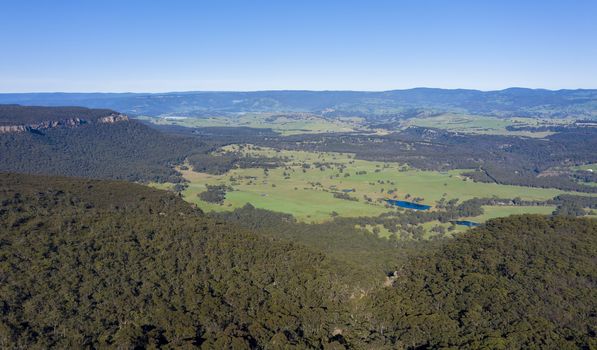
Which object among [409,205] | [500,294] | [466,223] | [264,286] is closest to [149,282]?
[264,286]

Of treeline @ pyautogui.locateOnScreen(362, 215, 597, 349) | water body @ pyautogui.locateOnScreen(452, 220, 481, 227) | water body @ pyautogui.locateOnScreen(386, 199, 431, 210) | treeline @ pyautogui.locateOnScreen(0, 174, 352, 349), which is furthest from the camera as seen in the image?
water body @ pyautogui.locateOnScreen(386, 199, 431, 210)

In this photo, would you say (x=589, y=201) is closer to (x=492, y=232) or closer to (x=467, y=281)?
(x=492, y=232)

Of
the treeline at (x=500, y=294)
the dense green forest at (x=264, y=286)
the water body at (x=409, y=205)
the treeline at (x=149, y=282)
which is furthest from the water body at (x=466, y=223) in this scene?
the treeline at (x=149, y=282)

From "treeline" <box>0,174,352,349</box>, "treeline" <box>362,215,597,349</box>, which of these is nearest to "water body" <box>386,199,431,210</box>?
"treeline" <box>362,215,597,349</box>

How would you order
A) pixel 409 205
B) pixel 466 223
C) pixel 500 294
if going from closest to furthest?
1. pixel 500 294
2. pixel 466 223
3. pixel 409 205

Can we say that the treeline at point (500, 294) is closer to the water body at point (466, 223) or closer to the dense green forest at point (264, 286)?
the dense green forest at point (264, 286)

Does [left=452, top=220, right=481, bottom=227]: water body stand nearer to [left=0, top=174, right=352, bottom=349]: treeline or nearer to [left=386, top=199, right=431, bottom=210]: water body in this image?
[left=386, top=199, right=431, bottom=210]: water body

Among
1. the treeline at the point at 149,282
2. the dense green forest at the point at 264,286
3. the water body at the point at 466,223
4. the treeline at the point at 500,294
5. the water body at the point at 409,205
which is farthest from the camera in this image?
the water body at the point at 409,205

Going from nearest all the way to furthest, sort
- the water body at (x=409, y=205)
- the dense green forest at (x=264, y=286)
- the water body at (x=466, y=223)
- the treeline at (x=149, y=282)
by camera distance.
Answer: the treeline at (x=149, y=282)
the dense green forest at (x=264, y=286)
the water body at (x=466, y=223)
the water body at (x=409, y=205)

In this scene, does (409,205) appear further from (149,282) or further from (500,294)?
(149,282)
